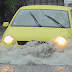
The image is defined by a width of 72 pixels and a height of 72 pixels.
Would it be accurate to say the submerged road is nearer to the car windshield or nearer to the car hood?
the car hood

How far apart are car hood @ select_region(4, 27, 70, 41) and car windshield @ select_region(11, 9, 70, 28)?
15.1 inches

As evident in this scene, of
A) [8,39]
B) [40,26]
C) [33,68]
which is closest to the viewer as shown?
[33,68]

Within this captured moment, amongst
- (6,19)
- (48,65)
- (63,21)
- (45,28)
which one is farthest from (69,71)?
(6,19)

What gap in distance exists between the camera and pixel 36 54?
7406 mm

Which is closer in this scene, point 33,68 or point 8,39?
point 33,68

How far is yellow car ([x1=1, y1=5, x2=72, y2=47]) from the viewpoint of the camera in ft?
24.8

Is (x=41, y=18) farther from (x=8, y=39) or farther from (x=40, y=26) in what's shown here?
(x=8, y=39)

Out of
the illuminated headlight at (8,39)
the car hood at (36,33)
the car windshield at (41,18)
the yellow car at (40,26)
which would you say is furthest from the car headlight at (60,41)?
the illuminated headlight at (8,39)

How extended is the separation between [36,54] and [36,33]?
578mm

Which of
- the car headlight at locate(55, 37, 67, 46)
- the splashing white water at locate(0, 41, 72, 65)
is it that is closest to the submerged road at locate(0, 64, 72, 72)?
the splashing white water at locate(0, 41, 72, 65)

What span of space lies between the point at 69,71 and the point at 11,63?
57.9 inches

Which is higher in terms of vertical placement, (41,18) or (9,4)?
(41,18)

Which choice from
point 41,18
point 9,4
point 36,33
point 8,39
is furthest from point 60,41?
point 9,4

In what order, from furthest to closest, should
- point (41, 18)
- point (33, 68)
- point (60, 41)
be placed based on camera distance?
point (41, 18) → point (60, 41) → point (33, 68)
